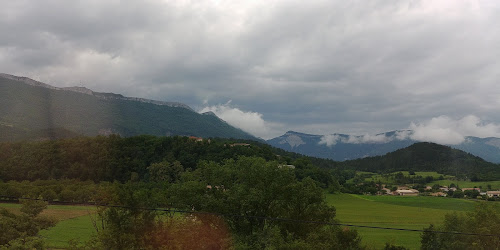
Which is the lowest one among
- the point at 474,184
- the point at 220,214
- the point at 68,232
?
the point at 68,232

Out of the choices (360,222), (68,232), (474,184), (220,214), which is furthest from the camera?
(474,184)

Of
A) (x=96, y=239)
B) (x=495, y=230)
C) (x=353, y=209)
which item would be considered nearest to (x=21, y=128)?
(x=353, y=209)

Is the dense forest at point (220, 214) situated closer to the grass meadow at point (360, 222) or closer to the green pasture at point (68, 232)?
the green pasture at point (68, 232)

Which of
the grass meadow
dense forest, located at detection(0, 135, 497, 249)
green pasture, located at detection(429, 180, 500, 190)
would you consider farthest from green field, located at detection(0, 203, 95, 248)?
green pasture, located at detection(429, 180, 500, 190)

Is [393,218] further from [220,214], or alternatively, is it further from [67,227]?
[67,227]

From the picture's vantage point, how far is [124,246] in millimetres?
25719

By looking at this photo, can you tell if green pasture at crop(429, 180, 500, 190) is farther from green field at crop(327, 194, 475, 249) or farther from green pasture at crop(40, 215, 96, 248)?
green pasture at crop(40, 215, 96, 248)

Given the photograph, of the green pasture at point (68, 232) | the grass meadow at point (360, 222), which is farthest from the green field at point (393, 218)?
the green pasture at point (68, 232)

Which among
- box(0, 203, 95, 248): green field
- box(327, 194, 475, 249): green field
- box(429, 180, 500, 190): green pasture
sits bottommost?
box(0, 203, 95, 248): green field

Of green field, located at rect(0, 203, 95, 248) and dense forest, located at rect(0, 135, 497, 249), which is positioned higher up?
dense forest, located at rect(0, 135, 497, 249)

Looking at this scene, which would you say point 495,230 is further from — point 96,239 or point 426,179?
point 426,179

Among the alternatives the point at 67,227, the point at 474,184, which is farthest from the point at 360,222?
the point at 474,184

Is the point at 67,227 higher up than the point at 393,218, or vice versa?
the point at 393,218

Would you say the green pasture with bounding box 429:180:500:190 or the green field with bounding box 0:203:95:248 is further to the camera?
the green pasture with bounding box 429:180:500:190
